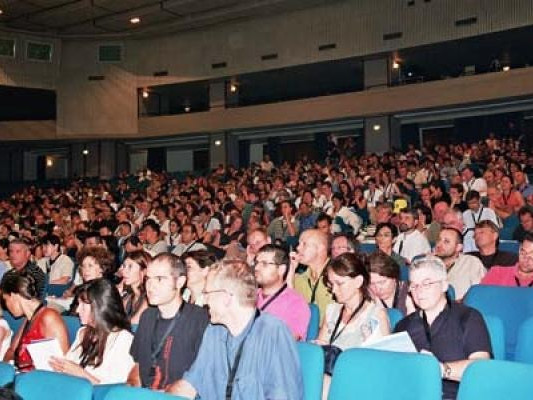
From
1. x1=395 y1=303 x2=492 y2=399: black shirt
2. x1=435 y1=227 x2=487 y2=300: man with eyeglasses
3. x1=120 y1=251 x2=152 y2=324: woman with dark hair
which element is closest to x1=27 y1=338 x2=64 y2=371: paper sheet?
x1=120 y1=251 x2=152 y2=324: woman with dark hair

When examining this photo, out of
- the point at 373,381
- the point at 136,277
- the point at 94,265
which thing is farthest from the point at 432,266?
the point at 94,265

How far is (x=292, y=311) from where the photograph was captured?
394 centimetres

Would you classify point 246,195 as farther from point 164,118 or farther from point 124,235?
point 164,118

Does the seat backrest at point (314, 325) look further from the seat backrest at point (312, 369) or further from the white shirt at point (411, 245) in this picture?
the white shirt at point (411, 245)

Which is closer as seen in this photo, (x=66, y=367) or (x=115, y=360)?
(x=66, y=367)

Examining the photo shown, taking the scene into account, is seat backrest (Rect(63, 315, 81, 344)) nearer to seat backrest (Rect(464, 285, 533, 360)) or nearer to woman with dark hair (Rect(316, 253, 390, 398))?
woman with dark hair (Rect(316, 253, 390, 398))

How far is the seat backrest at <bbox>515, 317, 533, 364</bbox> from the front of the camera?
3492 millimetres

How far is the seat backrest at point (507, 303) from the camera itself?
441cm

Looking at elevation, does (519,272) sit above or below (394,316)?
above

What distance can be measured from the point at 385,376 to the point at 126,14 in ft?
60.6

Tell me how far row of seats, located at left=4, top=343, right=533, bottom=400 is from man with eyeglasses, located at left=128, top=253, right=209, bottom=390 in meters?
0.33

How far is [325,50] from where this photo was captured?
18.6 meters

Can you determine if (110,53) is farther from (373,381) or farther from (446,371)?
(373,381)

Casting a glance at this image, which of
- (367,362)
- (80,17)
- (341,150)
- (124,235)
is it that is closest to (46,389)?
(367,362)
